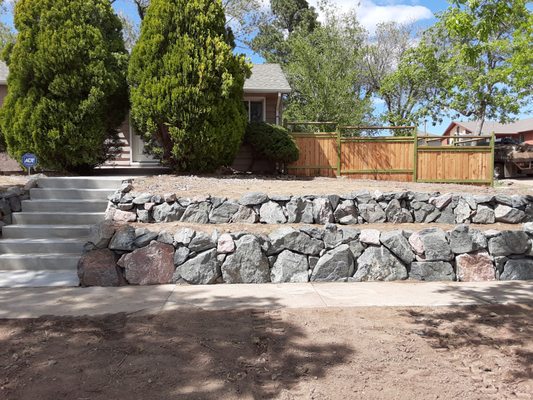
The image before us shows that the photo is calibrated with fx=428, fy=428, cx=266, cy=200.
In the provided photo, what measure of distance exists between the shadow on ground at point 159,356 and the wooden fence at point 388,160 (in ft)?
26.3

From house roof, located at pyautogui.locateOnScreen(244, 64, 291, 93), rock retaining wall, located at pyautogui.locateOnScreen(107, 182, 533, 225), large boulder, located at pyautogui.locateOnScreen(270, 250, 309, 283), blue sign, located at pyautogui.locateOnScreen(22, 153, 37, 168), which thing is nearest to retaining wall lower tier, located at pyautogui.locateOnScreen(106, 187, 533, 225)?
rock retaining wall, located at pyautogui.locateOnScreen(107, 182, 533, 225)

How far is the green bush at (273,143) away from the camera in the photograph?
34.9 feet

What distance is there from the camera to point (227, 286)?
5184 millimetres

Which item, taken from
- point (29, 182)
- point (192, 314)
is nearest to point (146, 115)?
point (29, 182)

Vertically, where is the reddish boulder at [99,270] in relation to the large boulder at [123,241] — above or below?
below

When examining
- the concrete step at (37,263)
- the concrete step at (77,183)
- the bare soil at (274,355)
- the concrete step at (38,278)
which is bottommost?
the bare soil at (274,355)

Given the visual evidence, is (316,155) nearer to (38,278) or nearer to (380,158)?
(380,158)

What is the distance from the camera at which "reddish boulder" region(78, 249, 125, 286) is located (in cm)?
512

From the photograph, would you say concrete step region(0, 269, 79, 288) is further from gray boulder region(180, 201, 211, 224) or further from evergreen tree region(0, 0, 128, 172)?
evergreen tree region(0, 0, 128, 172)

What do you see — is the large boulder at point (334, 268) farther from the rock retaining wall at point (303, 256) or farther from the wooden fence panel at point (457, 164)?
the wooden fence panel at point (457, 164)

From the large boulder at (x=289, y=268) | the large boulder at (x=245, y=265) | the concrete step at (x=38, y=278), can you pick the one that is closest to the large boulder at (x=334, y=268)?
the large boulder at (x=289, y=268)

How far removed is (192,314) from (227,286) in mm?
1138

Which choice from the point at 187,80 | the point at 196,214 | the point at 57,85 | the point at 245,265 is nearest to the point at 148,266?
the point at 196,214

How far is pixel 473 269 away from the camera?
5.58 metres
